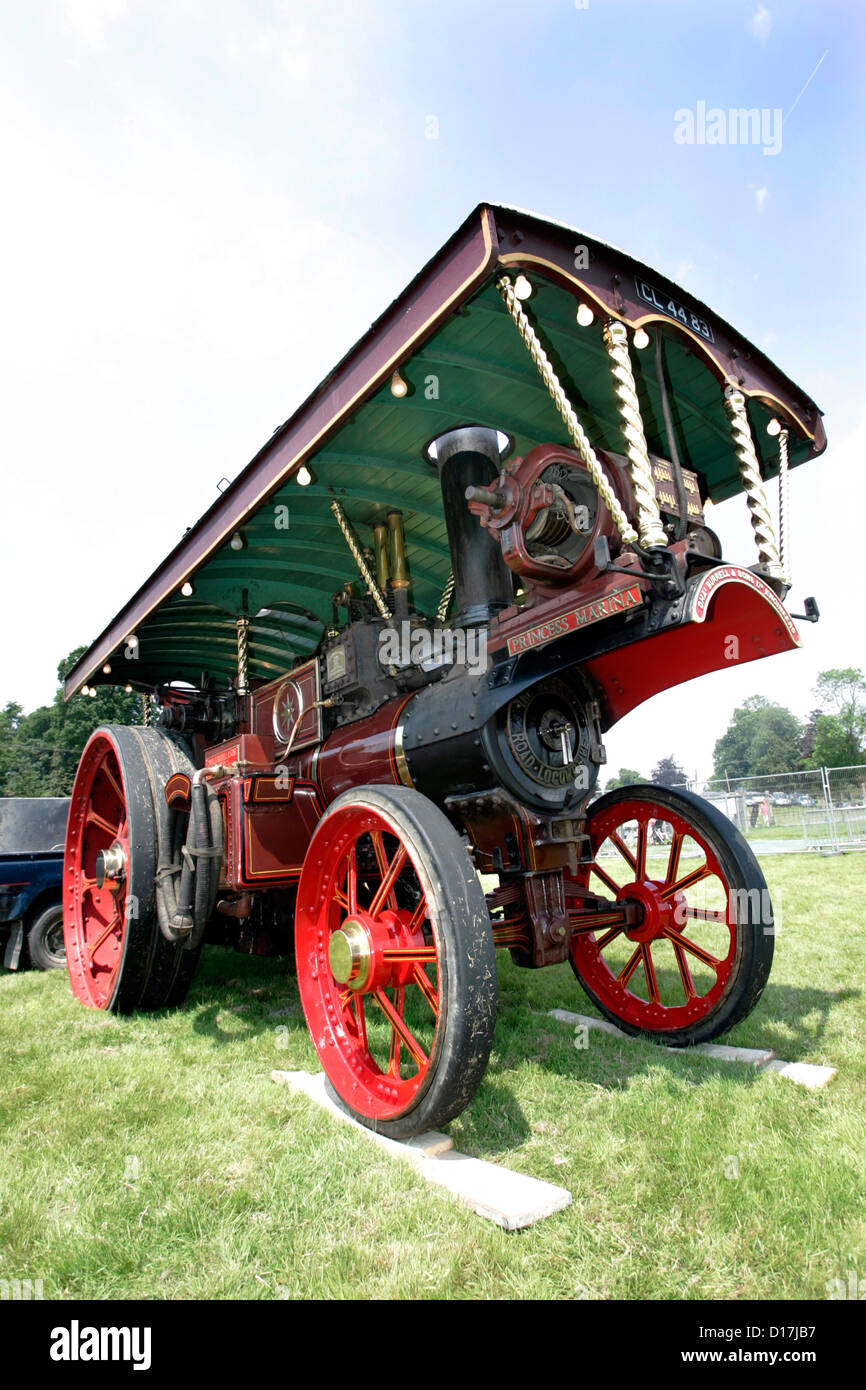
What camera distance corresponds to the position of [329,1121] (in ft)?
8.93

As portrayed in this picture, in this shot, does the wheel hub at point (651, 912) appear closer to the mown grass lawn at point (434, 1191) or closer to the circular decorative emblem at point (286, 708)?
the mown grass lawn at point (434, 1191)

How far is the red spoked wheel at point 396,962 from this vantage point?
226 centimetres

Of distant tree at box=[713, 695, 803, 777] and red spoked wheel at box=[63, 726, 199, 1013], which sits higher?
distant tree at box=[713, 695, 803, 777]

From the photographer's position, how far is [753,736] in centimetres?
10869

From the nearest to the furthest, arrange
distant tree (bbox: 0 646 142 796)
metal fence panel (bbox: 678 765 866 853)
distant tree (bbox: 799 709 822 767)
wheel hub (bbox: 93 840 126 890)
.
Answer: wheel hub (bbox: 93 840 126 890)
metal fence panel (bbox: 678 765 866 853)
distant tree (bbox: 0 646 142 796)
distant tree (bbox: 799 709 822 767)

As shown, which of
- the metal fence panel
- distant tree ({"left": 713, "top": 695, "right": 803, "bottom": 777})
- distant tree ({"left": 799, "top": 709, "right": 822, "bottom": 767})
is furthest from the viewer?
distant tree ({"left": 713, "top": 695, "right": 803, "bottom": 777})

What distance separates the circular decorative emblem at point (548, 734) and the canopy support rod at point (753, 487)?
37.5 inches

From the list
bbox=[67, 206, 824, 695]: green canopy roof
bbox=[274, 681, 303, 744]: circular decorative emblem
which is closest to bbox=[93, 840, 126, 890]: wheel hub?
bbox=[274, 681, 303, 744]: circular decorative emblem

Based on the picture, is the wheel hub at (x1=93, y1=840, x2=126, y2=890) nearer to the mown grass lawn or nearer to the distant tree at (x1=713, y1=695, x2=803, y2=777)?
the mown grass lawn

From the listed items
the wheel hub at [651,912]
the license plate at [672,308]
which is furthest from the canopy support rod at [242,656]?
the license plate at [672,308]

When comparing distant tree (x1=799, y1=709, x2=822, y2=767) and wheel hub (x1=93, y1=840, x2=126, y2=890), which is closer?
wheel hub (x1=93, y1=840, x2=126, y2=890)

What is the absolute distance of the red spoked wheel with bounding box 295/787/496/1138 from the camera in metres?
2.26

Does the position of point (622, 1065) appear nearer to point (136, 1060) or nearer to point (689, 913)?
point (689, 913)

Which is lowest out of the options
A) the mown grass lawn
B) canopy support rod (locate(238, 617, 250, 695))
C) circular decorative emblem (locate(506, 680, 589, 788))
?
the mown grass lawn
